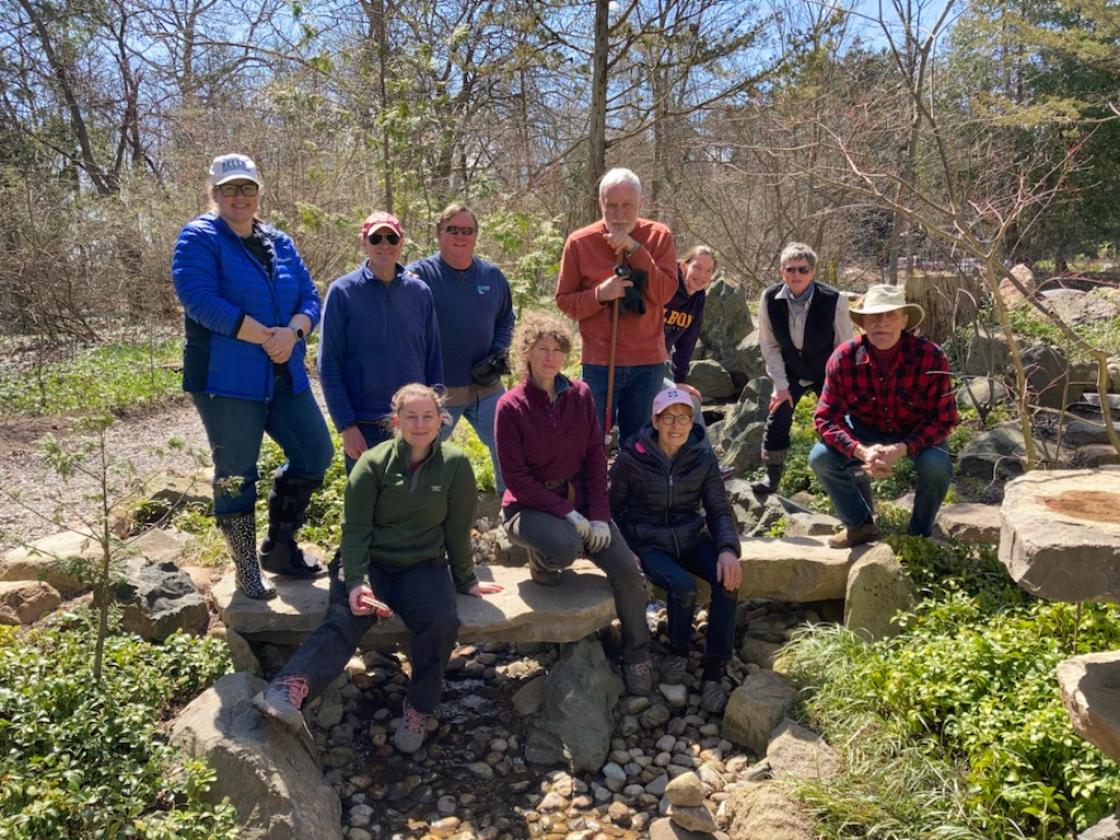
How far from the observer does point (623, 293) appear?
14.6 ft

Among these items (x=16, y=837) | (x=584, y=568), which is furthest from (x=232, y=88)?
(x=16, y=837)

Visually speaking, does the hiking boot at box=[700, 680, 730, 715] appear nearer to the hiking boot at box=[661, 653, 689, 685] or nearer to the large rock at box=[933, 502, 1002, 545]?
the hiking boot at box=[661, 653, 689, 685]

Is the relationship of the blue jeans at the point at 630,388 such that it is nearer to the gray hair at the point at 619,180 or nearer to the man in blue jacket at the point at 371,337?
the gray hair at the point at 619,180

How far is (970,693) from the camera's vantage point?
3229 mm

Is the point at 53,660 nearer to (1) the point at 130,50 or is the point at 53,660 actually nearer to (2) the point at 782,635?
(2) the point at 782,635

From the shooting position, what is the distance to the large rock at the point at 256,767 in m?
2.96

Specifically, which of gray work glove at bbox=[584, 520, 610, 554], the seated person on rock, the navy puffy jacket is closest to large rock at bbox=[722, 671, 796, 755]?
the seated person on rock

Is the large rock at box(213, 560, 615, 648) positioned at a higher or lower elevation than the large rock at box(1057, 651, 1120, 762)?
lower

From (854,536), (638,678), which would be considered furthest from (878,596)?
(638,678)

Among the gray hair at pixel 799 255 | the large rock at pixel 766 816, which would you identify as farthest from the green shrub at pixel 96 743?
the gray hair at pixel 799 255

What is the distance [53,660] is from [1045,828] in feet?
12.0

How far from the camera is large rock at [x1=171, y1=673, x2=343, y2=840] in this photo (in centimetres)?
296

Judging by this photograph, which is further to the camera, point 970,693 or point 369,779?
point 369,779

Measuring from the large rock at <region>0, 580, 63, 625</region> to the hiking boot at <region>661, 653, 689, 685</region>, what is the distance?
3090mm
